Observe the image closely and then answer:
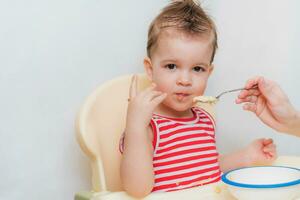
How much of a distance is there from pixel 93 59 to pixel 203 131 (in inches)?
14.2

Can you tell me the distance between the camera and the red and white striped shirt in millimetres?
1006

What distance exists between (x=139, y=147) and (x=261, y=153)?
353mm

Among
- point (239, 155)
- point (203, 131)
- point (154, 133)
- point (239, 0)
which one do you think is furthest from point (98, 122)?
point (239, 0)

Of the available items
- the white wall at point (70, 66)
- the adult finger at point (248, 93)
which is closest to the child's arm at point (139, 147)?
the adult finger at point (248, 93)

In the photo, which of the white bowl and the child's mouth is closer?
the white bowl

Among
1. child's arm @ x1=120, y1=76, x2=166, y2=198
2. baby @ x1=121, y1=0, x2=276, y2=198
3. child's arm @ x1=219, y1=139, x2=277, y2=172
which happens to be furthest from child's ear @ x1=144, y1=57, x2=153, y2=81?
child's arm @ x1=219, y1=139, x2=277, y2=172

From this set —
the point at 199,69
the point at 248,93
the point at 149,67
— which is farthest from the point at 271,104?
the point at 149,67

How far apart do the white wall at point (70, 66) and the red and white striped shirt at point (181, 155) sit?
29 centimetres

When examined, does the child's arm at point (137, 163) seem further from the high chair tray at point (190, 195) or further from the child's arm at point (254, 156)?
the child's arm at point (254, 156)

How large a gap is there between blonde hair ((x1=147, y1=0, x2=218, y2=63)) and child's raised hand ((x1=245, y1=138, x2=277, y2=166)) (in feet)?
0.86

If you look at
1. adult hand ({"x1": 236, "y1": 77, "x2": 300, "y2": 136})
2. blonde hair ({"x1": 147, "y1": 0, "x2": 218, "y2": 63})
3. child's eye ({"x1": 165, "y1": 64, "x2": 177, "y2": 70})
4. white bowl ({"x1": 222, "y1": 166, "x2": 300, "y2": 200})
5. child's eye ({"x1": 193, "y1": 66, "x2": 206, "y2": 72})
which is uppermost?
blonde hair ({"x1": 147, "y1": 0, "x2": 218, "y2": 63})

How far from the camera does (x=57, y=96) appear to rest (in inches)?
47.3

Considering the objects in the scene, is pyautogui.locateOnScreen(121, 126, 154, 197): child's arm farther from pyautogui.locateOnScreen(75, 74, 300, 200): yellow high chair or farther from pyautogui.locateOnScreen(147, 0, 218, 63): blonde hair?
pyautogui.locateOnScreen(147, 0, 218, 63): blonde hair

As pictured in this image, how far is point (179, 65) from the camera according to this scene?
102cm
